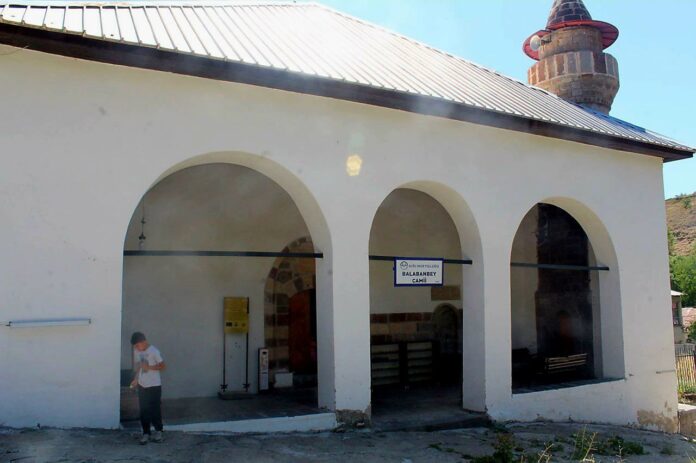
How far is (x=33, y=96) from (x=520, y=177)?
631 centimetres

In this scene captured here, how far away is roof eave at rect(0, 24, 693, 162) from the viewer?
5820 mm

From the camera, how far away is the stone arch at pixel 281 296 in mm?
9828

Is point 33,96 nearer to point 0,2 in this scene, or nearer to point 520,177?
point 0,2

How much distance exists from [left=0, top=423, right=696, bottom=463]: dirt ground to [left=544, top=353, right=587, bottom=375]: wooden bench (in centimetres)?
139

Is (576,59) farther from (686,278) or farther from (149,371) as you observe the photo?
(686,278)

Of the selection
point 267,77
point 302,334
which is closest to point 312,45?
point 267,77

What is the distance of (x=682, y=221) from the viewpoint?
45812mm

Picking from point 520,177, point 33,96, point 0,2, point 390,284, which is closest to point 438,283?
point 520,177

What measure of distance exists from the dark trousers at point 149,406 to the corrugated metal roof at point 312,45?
125 inches

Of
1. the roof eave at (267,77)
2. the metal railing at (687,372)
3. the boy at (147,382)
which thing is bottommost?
the metal railing at (687,372)

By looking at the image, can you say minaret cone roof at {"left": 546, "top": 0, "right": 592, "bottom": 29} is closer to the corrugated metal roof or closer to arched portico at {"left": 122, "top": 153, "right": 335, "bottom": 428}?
the corrugated metal roof

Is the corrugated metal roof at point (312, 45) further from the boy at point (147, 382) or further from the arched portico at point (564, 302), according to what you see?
the boy at point (147, 382)

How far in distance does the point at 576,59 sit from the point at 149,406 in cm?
1266

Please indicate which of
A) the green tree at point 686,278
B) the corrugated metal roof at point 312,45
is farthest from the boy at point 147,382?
the green tree at point 686,278
